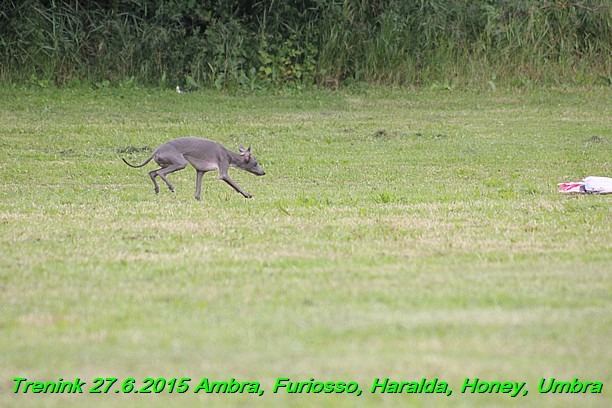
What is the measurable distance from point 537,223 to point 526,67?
13.0 meters

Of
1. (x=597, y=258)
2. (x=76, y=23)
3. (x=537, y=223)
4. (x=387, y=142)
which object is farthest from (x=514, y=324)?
(x=76, y=23)

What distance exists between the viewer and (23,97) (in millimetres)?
18094

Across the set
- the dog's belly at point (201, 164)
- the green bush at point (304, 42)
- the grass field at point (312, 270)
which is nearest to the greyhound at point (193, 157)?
the dog's belly at point (201, 164)

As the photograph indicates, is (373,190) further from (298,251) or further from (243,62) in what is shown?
(243,62)

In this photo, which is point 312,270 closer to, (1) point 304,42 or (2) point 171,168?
(2) point 171,168

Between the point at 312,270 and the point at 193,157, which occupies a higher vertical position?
the point at 312,270

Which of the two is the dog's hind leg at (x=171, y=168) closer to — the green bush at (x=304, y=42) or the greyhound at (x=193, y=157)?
the greyhound at (x=193, y=157)

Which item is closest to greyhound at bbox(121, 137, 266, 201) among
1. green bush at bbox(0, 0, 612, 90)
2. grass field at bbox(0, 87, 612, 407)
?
grass field at bbox(0, 87, 612, 407)

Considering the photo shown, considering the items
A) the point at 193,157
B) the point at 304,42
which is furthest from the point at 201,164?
the point at 304,42

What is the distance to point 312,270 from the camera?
6.52 m

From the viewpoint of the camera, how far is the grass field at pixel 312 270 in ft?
14.8

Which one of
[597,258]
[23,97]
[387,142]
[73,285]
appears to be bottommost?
[23,97]

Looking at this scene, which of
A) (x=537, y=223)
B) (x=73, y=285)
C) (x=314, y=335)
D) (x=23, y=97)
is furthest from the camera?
(x=23, y=97)

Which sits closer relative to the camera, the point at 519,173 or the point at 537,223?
the point at 537,223
